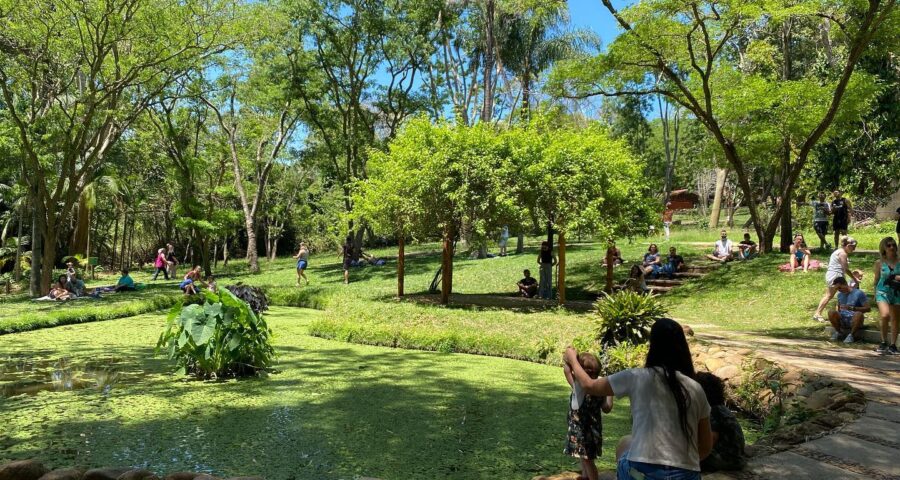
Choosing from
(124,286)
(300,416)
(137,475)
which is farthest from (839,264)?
(124,286)

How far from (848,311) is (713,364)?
12.4ft

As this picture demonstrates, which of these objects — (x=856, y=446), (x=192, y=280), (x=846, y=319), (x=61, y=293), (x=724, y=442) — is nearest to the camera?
(x=724, y=442)

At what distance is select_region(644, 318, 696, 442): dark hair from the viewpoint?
2.76 metres

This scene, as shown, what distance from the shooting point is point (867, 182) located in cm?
2575

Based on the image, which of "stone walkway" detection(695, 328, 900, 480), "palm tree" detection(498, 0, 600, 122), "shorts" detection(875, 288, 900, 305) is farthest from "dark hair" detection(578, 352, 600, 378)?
"palm tree" detection(498, 0, 600, 122)

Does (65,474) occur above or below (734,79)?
below

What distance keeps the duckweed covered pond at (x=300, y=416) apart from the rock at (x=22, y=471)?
63cm

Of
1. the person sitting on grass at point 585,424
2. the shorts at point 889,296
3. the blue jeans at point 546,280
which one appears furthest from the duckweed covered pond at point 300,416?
the blue jeans at point 546,280

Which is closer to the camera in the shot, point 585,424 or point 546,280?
point 585,424

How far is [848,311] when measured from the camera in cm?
960

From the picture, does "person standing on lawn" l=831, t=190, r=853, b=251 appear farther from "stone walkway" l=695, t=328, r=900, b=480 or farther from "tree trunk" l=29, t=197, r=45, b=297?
"tree trunk" l=29, t=197, r=45, b=297

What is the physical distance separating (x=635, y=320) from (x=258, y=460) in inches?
208

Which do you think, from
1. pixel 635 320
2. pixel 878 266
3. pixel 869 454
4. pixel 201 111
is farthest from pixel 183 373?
pixel 201 111

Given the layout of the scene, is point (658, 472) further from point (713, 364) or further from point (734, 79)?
point (734, 79)
